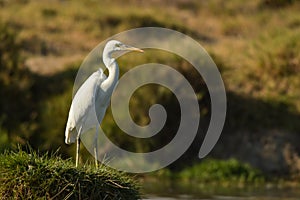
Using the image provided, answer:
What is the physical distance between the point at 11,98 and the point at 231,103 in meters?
6.30

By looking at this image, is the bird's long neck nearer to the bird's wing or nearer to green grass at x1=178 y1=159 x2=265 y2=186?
the bird's wing

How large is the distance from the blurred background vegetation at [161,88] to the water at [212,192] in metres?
1.71

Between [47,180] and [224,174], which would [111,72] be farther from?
[224,174]

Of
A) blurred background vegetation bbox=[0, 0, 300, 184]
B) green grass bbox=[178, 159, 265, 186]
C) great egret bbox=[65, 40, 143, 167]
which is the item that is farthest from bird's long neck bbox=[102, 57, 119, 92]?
green grass bbox=[178, 159, 265, 186]

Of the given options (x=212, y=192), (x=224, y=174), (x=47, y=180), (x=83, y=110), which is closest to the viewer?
(x=47, y=180)

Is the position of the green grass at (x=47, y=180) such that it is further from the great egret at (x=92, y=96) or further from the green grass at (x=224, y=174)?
the green grass at (x=224, y=174)

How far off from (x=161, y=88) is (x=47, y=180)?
38.2 ft

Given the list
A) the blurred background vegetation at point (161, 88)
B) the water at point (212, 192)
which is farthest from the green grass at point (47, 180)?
the blurred background vegetation at point (161, 88)

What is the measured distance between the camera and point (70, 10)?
3512cm

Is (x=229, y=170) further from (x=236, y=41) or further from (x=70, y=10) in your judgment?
(x=70, y=10)

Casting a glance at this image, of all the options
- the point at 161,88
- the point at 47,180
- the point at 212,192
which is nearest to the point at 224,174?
the point at 212,192

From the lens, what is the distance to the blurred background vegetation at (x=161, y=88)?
21703mm

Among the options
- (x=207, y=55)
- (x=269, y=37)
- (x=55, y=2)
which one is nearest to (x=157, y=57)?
(x=207, y=55)

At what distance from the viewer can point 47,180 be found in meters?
11.0
